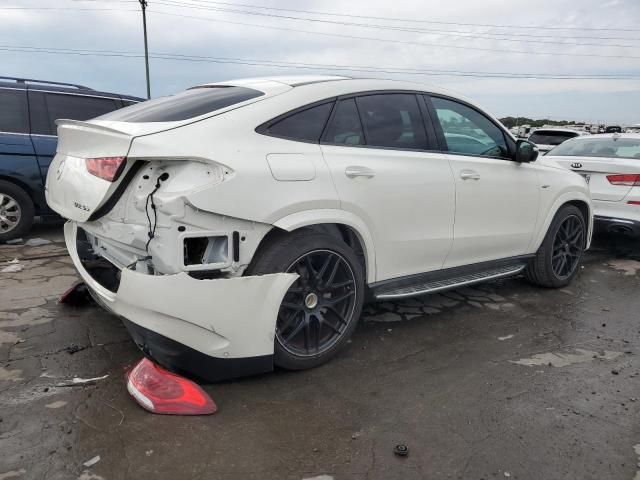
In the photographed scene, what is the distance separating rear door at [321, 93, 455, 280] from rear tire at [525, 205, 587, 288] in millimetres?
1539

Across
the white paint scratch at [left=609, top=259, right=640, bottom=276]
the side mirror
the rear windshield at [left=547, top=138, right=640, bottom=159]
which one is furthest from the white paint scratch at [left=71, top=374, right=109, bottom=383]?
the rear windshield at [left=547, top=138, right=640, bottom=159]

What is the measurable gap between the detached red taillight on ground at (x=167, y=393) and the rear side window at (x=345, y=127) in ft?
5.34

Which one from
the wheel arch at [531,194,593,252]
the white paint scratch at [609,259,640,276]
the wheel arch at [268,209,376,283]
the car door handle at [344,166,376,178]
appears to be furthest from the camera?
the white paint scratch at [609,259,640,276]

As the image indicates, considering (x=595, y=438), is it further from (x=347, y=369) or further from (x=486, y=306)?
(x=486, y=306)

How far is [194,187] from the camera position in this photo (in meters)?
2.62

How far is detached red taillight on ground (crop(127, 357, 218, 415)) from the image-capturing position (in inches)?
107

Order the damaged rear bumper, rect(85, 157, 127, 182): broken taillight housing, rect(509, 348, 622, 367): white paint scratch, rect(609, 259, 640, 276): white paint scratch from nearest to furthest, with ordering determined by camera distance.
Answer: the damaged rear bumper
rect(85, 157, 127, 182): broken taillight housing
rect(509, 348, 622, 367): white paint scratch
rect(609, 259, 640, 276): white paint scratch

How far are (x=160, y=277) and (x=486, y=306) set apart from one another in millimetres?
3030

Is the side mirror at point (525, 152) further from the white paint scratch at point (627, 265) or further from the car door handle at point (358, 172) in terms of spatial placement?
the white paint scratch at point (627, 265)

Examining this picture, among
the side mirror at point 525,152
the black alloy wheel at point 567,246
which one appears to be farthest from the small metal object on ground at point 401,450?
the black alloy wheel at point 567,246

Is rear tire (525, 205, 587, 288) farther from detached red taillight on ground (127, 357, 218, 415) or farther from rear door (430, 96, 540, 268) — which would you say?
detached red taillight on ground (127, 357, 218, 415)

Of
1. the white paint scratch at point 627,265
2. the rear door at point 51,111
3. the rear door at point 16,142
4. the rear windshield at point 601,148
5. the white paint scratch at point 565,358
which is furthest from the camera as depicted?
the rear windshield at point 601,148

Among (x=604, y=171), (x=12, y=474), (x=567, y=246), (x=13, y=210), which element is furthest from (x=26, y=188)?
(x=604, y=171)

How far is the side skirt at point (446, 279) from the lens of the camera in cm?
360
